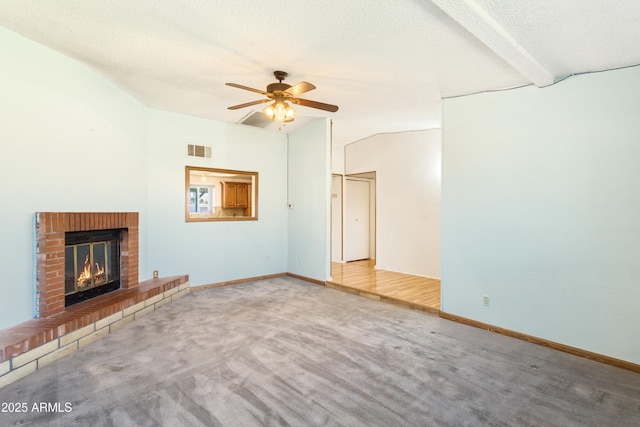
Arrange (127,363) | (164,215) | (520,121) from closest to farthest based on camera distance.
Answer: (127,363) < (520,121) < (164,215)

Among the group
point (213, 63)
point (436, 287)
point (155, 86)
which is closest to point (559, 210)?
point (436, 287)

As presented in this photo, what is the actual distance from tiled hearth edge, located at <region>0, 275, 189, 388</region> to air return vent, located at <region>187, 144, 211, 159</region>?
6.90 feet

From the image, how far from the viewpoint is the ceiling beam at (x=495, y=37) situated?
2.06 metres

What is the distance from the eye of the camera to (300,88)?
3.04 m

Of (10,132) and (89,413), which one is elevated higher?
(10,132)

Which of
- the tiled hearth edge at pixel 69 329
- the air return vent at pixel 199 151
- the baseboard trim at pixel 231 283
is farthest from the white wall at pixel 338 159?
the tiled hearth edge at pixel 69 329

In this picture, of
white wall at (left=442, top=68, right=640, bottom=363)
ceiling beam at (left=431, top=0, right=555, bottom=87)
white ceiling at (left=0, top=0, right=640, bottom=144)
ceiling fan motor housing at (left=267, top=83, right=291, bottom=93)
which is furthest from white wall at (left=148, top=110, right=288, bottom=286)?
ceiling beam at (left=431, top=0, right=555, bottom=87)

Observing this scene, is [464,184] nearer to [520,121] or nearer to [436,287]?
[520,121]

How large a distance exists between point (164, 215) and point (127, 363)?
2.63 m

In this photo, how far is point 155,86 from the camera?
388cm

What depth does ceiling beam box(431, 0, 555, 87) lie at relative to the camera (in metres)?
2.06

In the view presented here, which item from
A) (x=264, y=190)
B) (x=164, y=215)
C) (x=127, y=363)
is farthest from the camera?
(x=264, y=190)

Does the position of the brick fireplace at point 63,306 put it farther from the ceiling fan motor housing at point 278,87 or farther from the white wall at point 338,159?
the white wall at point 338,159

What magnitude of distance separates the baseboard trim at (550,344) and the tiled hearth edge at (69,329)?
371cm
